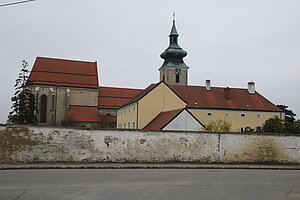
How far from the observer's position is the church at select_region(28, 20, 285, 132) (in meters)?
71.6

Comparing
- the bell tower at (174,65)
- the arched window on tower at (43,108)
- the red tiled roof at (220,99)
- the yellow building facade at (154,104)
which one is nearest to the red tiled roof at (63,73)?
the arched window on tower at (43,108)

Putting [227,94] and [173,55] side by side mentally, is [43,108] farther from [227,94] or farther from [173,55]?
[227,94]

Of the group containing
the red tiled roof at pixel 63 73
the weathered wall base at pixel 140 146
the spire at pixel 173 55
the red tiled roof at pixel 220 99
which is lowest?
the weathered wall base at pixel 140 146

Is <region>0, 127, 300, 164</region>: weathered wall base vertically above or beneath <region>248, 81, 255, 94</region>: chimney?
beneath

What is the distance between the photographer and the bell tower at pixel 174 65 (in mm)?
88625

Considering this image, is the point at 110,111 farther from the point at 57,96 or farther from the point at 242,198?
the point at 242,198

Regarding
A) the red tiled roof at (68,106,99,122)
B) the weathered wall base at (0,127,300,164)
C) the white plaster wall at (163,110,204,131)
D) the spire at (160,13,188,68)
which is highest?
the spire at (160,13,188,68)

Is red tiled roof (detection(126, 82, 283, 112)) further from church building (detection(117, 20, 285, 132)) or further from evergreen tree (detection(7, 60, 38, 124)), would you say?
evergreen tree (detection(7, 60, 38, 124))

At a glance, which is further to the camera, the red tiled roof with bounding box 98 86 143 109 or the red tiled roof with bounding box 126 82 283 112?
the red tiled roof with bounding box 98 86 143 109

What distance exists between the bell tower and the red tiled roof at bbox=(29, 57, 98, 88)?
50.5 ft

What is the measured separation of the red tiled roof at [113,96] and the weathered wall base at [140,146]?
6274cm

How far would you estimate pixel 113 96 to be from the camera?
3637 inches

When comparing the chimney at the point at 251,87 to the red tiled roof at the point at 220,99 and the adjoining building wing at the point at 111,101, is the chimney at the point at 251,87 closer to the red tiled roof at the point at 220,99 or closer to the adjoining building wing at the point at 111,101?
the red tiled roof at the point at 220,99

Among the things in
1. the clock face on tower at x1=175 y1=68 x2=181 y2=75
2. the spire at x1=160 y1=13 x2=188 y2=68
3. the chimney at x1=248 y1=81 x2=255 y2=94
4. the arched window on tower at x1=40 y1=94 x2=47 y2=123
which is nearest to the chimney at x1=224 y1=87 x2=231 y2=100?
the chimney at x1=248 y1=81 x2=255 y2=94
